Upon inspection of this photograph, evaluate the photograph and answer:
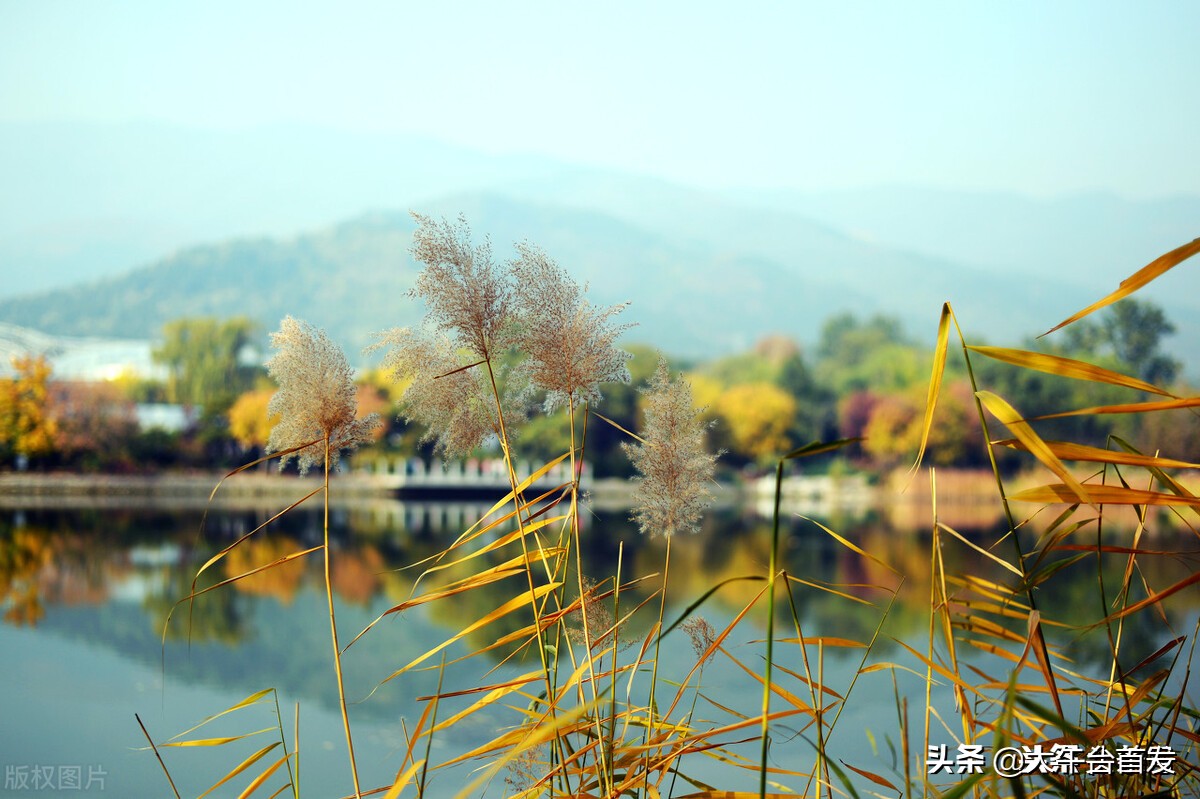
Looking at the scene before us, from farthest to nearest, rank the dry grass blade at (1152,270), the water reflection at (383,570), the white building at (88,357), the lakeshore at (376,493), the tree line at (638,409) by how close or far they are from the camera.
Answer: the white building at (88,357) < the tree line at (638,409) < the lakeshore at (376,493) < the water reflection at (383,570) < the dry grass blade at (1152,270)

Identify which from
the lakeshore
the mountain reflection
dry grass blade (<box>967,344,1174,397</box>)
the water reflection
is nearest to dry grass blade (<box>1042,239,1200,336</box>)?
dry grass blade (<box>967,344,1174,397</box>)

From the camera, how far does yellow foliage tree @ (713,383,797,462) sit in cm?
4125

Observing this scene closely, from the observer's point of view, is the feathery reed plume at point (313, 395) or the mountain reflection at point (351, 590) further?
the mountain reflection at point (351, 590)

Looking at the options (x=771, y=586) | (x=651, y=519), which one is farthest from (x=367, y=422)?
(x=771, y=586)

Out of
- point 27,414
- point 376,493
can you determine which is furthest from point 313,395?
point 376,493

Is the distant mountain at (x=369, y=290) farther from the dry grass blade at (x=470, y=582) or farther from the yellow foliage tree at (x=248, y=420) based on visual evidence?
the dry grass blade at (x=470, y=582)

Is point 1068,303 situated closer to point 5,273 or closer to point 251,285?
point 251,285

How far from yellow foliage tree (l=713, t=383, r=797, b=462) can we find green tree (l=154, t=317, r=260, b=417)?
1983cm

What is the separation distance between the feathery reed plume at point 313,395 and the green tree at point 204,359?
40338 millimetres

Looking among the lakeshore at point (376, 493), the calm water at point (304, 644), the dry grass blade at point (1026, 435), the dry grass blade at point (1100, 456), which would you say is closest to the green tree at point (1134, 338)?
the lakeshore at point (376, 493)

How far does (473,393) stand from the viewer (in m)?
1.67

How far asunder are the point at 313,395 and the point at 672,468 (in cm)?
55

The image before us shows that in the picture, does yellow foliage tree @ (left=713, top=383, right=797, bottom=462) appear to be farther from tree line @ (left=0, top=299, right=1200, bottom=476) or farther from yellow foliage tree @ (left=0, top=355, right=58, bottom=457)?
yellow foliage tree @ (left=0, top=355, right=58, bottom=457)

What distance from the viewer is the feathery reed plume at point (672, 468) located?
153 cm
